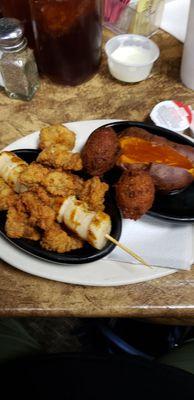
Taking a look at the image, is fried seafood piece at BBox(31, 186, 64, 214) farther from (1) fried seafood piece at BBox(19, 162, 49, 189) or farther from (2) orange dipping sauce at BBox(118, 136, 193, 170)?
(2) orange dipping sauce at BBox(118, 136, 193, 170)

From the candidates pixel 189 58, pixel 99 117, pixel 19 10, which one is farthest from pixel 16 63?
pixel 189 58

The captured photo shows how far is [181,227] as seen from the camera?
3.16 feet

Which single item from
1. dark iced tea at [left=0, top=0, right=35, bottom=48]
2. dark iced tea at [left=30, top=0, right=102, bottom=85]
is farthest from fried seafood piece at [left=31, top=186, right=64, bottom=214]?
dark iced tea at [left=0, top=0, right=35, bottom=48]

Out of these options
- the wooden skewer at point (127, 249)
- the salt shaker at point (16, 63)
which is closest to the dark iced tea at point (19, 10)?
the salt shaker at point (16, 63)

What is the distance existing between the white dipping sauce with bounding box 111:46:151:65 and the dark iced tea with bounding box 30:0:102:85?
67 mm

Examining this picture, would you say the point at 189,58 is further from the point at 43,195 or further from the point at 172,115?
the point at 43,195

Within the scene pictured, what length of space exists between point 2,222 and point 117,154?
323 millimetres

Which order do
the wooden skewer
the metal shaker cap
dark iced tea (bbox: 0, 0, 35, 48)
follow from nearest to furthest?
the wooden skewer, the metal shaker cap, dark iced tea (bbox: 0, 0, 35, 48)

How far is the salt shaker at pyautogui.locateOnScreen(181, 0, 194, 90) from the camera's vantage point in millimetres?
1178

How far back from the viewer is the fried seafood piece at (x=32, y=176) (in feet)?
3.18

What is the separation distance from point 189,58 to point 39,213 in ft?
2.33

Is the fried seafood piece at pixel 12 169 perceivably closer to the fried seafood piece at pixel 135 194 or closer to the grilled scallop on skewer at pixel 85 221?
the grilled scallop on skewer at pixel 85 221

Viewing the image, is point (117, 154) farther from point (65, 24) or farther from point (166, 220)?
point (65, 24)

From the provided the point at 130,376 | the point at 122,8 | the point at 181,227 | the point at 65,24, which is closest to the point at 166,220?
the point at 181,227
